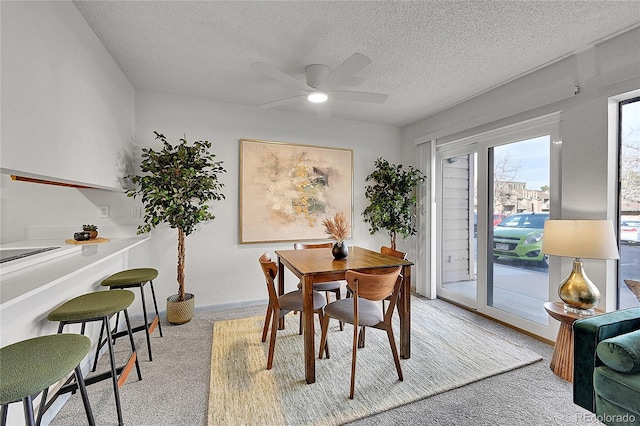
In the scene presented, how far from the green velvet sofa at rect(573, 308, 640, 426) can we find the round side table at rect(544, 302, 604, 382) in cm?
33

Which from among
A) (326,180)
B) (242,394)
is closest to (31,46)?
(242,394)

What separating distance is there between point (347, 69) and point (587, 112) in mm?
2014

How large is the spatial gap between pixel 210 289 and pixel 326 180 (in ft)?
6.78

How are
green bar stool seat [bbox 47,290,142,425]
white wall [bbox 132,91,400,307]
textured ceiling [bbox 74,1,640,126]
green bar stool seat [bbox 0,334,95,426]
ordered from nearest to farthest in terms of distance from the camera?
green bar stool seat [bbox 0,334,95,426], green bar stool seat [bbox 47,290,142,425], textured ceiling [bbox 74,1,640,126], white wall [bbox 132,91,400,307]

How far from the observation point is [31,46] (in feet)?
4.49

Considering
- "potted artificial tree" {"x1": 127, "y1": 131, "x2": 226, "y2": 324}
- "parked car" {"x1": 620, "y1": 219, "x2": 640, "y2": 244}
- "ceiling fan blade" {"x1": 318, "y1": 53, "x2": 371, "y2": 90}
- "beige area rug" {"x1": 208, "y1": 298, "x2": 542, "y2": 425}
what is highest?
"ceiling fan blade" {"x1": 318, "y1": 53, "x2": 371, "y2": 90}

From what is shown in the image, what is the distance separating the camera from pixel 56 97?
1.58 metres

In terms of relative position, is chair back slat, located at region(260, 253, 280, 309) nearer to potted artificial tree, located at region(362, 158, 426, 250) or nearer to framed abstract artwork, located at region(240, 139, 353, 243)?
framed abstract artwork, located at region(240, 139, 353, 243)

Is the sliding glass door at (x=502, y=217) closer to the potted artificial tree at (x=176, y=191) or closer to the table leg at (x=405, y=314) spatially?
the table leg at (x=405, y=314)

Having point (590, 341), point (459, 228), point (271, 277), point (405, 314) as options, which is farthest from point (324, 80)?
point (459, 228)

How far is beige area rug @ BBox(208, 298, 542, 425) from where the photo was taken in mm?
1706

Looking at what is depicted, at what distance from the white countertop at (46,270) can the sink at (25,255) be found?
0.02 m

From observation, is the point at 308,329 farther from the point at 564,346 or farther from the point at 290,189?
the point at 290,189

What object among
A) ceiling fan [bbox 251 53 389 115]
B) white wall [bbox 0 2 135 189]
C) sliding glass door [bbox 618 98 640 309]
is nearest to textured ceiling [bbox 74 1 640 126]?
ceiling fan [bbox 251 53 389 115]
